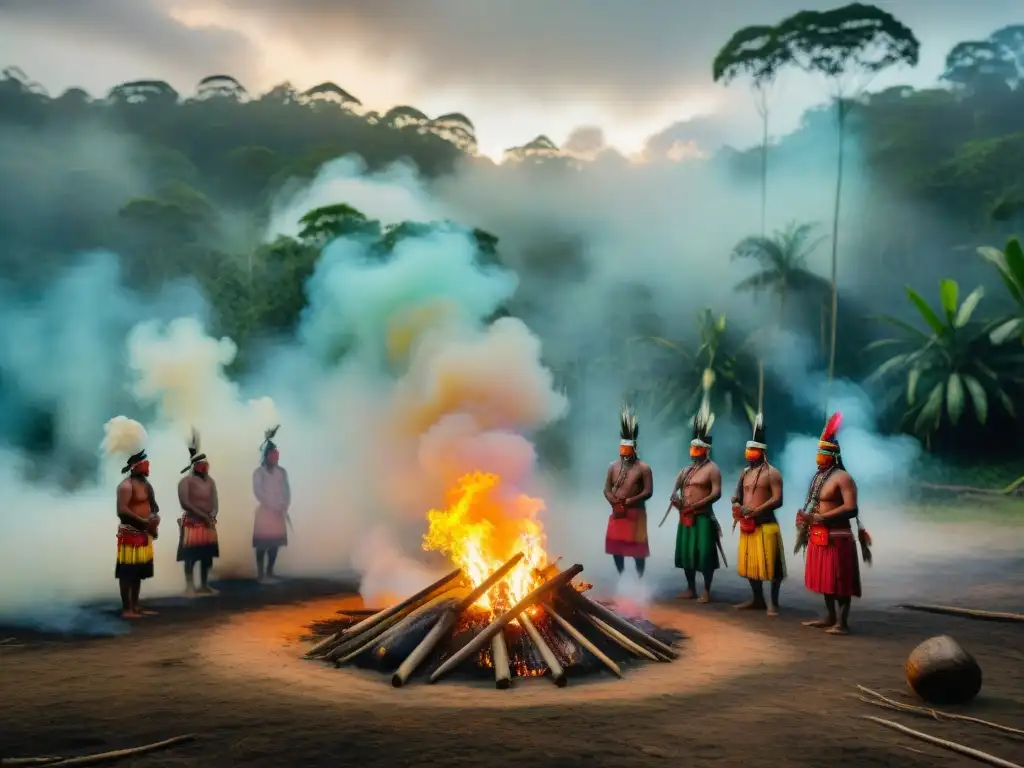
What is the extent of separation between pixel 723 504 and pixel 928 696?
1755 cm

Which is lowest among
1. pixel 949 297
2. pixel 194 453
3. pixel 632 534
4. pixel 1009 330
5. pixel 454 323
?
pixel 632 534

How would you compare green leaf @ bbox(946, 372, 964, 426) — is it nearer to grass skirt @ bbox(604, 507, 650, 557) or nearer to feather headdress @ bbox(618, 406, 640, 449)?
feather headdress @ bbox(618, 406, 640, 449)

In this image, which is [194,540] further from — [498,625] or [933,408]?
[933,408]

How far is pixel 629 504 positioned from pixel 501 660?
166 inches

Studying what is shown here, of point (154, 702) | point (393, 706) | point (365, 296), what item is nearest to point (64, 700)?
point (154, 702)

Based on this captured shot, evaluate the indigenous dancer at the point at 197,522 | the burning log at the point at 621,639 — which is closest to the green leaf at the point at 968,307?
the burning log at the point at 621,639

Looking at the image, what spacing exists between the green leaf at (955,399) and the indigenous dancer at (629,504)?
20.3m

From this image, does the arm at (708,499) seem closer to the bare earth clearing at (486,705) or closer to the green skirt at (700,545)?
the green skirt at (700,545)

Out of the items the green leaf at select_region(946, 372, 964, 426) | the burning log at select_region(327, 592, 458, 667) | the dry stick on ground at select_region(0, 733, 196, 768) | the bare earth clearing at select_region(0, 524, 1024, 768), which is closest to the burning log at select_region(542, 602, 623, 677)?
the bare earth clearing at select_region(0, 524, 1024, 768)

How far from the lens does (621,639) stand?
8742 mm

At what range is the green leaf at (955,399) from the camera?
94.3ft

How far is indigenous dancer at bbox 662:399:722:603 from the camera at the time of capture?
11336 millimetres

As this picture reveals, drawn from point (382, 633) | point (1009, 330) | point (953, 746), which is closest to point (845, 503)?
point (953, 746)

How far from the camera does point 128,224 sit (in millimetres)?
45281
